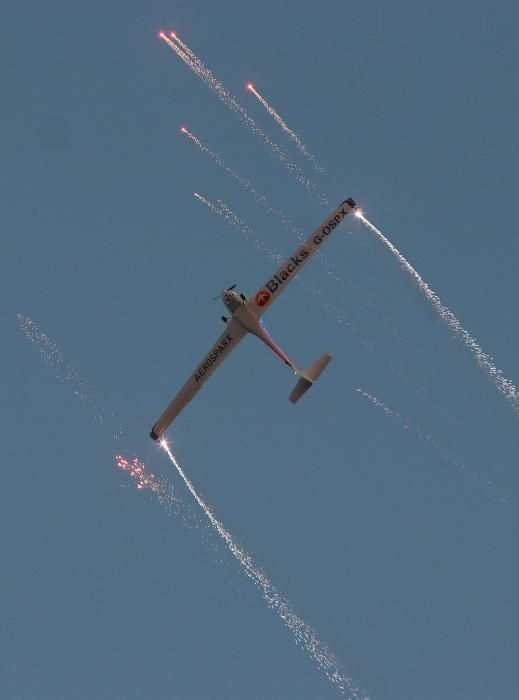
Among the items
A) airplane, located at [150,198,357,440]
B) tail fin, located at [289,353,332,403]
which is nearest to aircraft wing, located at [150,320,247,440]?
airplane, located at [150,198,357,440]

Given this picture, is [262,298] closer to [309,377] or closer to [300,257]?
[300,257]

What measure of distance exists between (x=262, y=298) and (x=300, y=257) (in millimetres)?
4493

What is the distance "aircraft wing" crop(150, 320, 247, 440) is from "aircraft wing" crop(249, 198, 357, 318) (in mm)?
3945

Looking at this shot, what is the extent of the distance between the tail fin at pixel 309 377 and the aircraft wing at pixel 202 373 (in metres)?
6.90

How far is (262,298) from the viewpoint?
375 feet

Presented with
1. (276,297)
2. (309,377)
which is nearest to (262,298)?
(276,297)

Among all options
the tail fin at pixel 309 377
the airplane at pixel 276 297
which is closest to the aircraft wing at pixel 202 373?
the airplane at pixel 276 297

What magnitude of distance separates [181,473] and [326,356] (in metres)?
16.0

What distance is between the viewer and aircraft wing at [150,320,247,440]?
11738 centimetres

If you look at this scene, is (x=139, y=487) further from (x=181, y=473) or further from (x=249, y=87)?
(x=249, y=87)

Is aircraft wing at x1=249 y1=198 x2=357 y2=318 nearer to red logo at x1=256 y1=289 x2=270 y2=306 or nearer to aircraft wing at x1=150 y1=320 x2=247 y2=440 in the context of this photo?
red logo at x1=256 y1=289 x2=270 y2=306

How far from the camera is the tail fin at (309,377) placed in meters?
113

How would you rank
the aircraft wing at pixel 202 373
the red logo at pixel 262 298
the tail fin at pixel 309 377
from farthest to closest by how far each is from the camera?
the aircraft wing at pixel 202 373 → the red logo at pixel 262 298 → the tail fin at pixel 309 377

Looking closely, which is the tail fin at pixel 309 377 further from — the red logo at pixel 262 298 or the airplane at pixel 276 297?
the red logo at pixel 262 298
